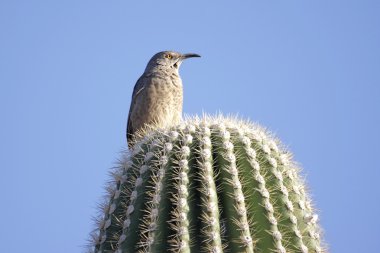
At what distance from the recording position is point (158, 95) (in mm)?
7469

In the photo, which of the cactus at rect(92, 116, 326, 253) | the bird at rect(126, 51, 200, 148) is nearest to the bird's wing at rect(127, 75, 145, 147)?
the bird at rect(126, 51, 200, 148)

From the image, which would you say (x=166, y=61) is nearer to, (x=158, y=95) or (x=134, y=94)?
(x=134, y=94)

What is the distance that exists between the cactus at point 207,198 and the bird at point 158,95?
344 centimetres

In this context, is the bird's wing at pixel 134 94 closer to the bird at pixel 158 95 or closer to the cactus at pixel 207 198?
the bird at pixel 158 95

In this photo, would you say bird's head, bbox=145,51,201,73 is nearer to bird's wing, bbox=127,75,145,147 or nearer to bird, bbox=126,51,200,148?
bird, bbox=126,51,200,148

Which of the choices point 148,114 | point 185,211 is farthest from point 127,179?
point 148,114

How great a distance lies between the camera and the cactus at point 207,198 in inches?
129

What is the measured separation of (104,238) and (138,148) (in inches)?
23.0

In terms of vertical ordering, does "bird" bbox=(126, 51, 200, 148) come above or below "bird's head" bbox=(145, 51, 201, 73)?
below

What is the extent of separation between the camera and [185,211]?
3.32 m

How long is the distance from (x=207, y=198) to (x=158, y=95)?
4234mm

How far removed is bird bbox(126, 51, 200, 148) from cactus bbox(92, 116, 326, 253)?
11.3 ft

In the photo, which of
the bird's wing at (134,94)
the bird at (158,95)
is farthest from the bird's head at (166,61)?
the bird's wing at (134,94)

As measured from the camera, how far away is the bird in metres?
7.46
